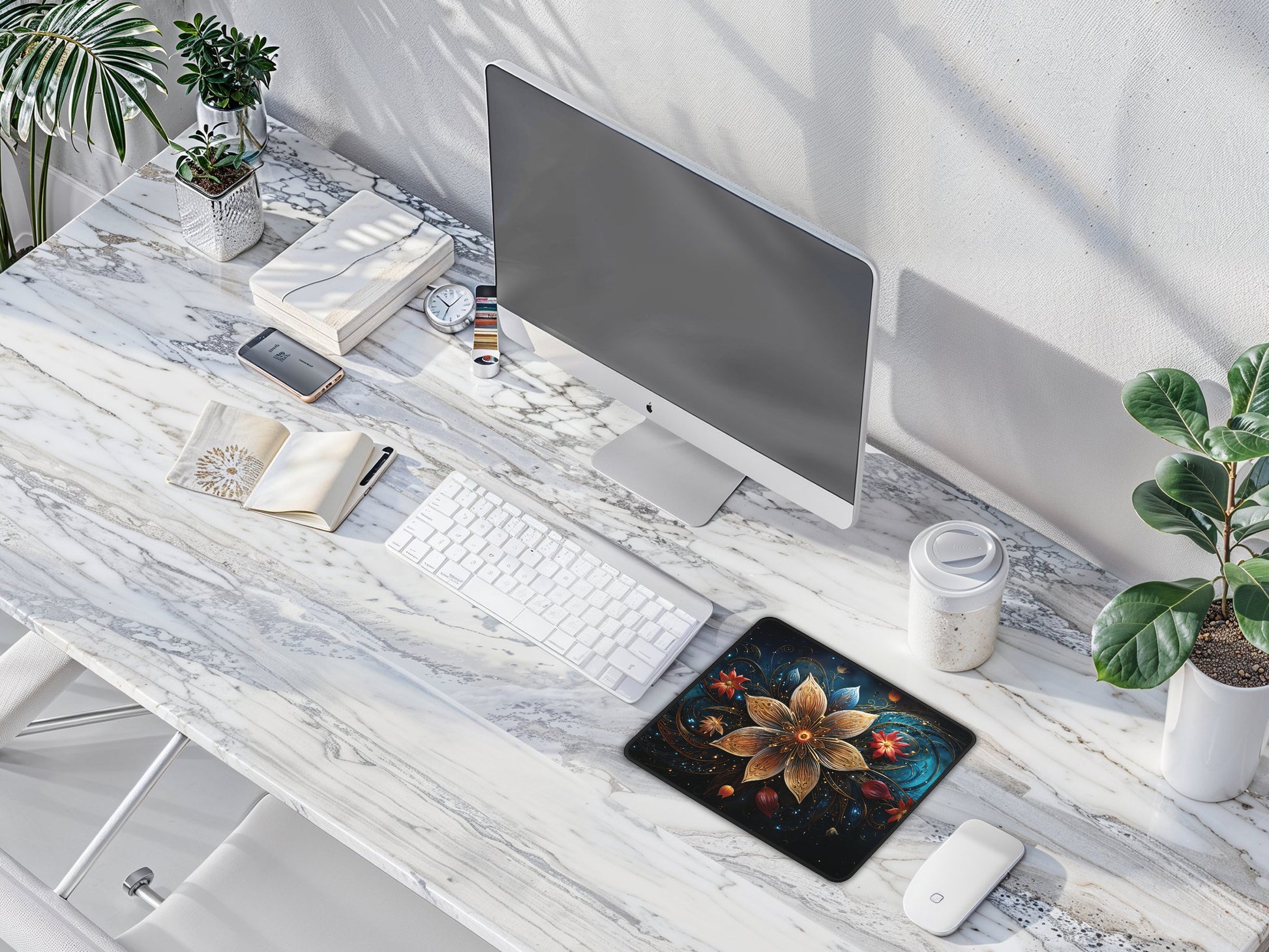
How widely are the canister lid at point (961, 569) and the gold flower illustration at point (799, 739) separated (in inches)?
6.2

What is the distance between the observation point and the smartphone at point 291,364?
175cm

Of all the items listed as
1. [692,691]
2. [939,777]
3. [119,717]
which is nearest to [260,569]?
[692,691]

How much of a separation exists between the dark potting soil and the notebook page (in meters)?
0.95

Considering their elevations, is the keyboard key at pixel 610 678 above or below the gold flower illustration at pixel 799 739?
below

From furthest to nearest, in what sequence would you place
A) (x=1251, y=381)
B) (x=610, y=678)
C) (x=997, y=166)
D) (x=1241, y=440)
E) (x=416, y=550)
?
(x=416, y=550) < (x=610, y=678) < (x=997, y=166) < (x=1251, y=381) < (x=1241, y=440)

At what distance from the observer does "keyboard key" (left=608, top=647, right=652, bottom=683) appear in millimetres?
1488

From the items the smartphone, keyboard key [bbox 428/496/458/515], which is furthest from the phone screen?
keyboard key [bbox 428/496/458/515]

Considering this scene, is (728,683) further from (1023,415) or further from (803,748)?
(1023,415)

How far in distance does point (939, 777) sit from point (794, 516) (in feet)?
1.20

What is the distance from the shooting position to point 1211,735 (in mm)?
1326

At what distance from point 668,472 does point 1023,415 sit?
418mm

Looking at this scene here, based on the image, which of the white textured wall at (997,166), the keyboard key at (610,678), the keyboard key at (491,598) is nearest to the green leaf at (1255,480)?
the white textured wall at (997,166)

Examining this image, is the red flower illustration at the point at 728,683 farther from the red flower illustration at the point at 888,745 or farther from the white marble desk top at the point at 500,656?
the red flower illustration at the point at 888,745

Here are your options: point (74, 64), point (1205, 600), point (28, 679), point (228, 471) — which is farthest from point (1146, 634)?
point (74, 64)
